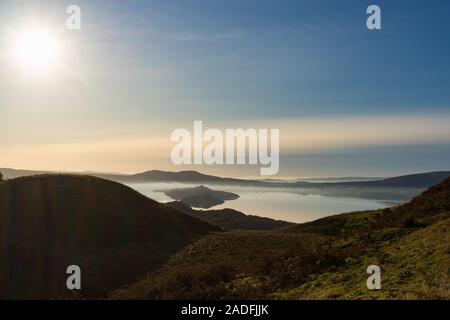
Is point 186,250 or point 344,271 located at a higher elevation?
point 344,271

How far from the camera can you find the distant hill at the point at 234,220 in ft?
266

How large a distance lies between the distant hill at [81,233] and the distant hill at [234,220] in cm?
2242

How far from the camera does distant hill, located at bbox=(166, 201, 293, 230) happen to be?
8106cm

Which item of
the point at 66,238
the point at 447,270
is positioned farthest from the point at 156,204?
the point at 447,270

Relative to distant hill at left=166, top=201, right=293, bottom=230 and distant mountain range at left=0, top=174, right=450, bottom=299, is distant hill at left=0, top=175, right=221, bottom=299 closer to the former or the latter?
distant mountain range at left=0, top=174, right=450, bottom=299

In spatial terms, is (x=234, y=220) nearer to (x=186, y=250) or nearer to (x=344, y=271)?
(x=186, y=250)

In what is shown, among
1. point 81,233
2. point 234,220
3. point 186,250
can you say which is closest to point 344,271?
point 186,250

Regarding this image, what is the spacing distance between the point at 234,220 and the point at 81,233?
48.3 meters

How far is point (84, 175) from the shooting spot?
61.4m

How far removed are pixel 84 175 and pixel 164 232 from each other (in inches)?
795

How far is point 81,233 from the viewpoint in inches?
1718
